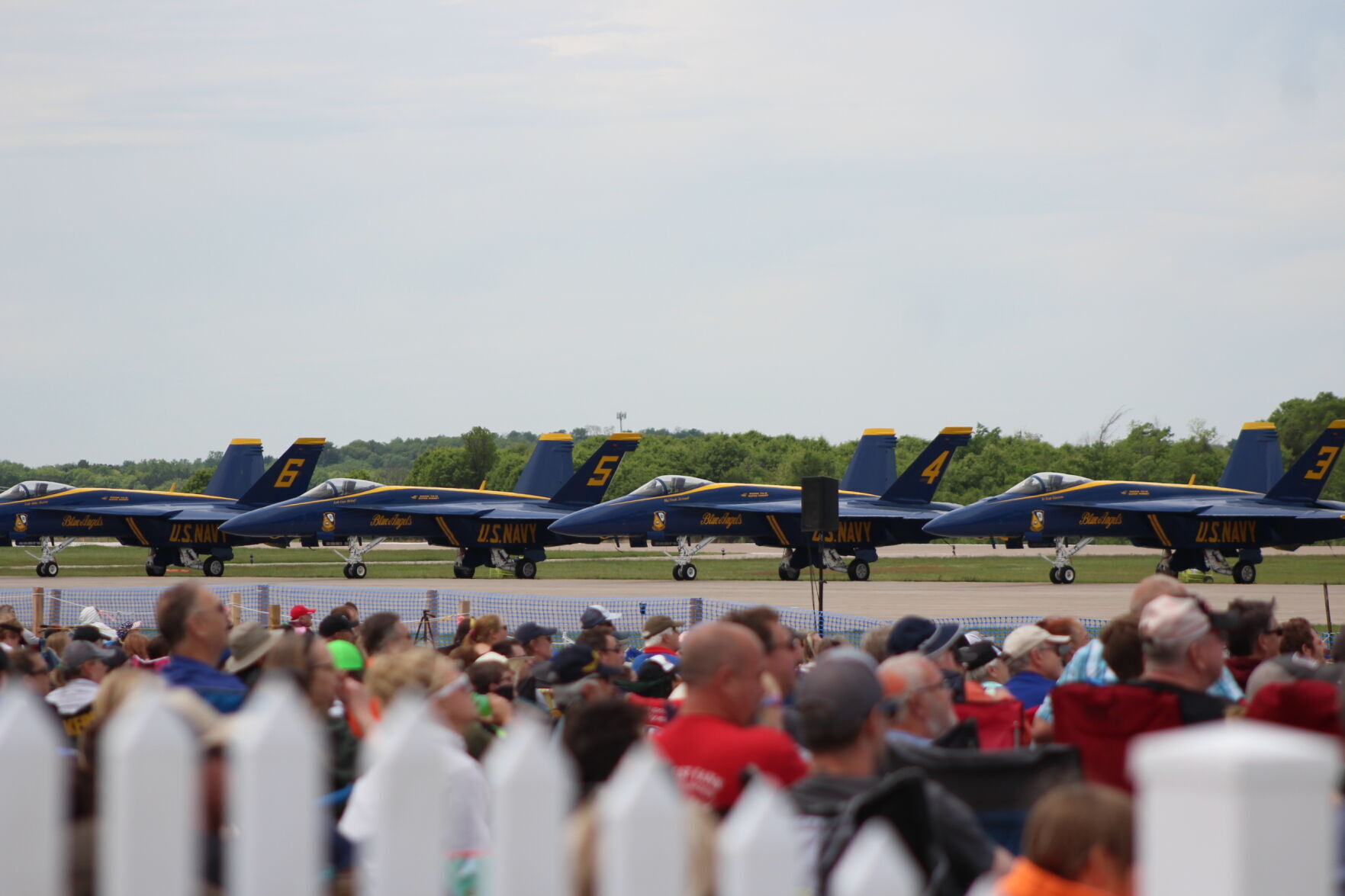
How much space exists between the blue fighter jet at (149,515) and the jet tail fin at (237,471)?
116 inches

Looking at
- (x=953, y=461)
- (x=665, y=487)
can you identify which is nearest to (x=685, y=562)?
(x=665, y=487)

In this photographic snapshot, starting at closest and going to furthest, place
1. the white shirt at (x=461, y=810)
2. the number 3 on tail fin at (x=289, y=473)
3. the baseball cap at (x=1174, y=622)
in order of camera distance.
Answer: the white shirt at (x=461, y=810) → the baseball cap at (x=1174, y=622) → the number 3 on tail fin at (x=289, y=473)

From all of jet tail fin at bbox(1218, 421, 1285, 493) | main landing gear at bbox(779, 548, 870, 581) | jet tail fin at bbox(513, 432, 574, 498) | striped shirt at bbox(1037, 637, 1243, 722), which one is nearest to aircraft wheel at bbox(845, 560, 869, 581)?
main landing gear at bbox(779, 548, 870, 581)

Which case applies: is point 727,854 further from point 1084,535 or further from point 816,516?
point 1084,535

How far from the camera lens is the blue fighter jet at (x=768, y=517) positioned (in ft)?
115

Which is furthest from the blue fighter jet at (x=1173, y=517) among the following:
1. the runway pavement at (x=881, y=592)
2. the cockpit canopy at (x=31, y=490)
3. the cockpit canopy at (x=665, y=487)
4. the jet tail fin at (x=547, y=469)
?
the cockpit canopy at (x=31, y=490)

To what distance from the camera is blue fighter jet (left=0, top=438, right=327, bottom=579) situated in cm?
3722

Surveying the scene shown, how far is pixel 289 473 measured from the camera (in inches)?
1649

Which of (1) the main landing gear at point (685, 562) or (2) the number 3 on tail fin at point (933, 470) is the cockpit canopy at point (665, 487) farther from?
(2) the number 3 on tail fin at point (933, 470)

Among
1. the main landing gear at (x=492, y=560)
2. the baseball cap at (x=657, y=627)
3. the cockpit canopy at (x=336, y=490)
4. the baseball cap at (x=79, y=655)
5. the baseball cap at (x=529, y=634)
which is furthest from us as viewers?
the main landing gear at (x=492, y=560)

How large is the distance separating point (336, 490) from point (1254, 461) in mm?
27213

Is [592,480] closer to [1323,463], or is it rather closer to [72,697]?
[1323,463]

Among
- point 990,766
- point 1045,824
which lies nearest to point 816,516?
point 990,766

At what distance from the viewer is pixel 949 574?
36969 mm
